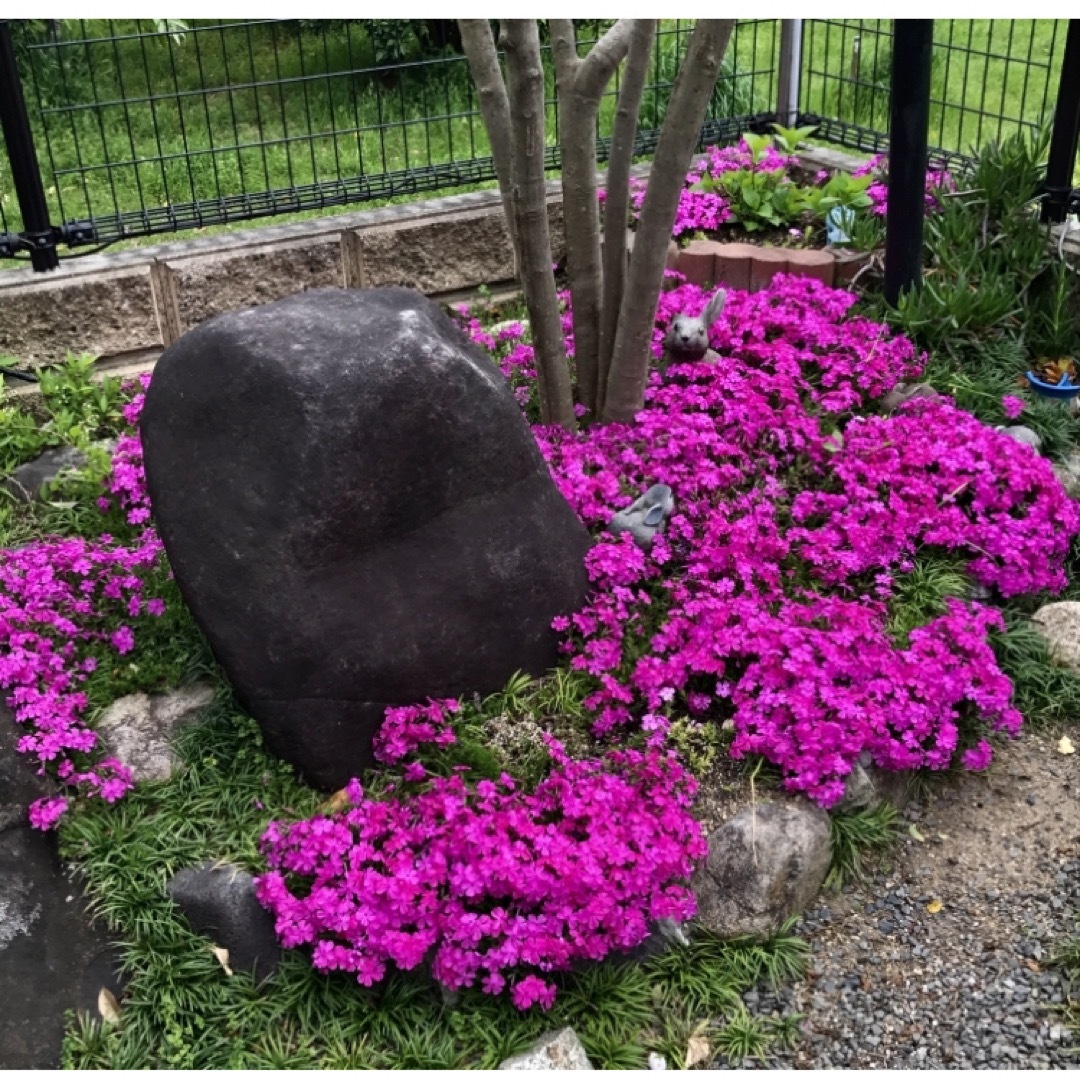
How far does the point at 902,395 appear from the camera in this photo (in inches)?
229

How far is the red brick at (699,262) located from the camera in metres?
6.74

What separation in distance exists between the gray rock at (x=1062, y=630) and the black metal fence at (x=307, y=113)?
3.04m

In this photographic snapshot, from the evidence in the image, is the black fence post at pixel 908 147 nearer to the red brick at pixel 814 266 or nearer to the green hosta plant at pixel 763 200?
the red brick at pixel 814 266

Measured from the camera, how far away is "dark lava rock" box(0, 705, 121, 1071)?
12.0 ft

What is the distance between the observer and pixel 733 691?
4.26 metres

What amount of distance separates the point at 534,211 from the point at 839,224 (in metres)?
2.34

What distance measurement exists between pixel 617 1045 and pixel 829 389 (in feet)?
10.3

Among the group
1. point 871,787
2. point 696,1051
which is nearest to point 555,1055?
point 696,1051

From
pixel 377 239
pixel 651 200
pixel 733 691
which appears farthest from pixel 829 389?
pixel 377 239

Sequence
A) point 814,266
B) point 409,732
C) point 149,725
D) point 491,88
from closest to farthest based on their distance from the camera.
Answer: point 409,732, point 149,725, point 491,88, point 814,266

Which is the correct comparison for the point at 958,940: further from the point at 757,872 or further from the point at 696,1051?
the point at 696,1051

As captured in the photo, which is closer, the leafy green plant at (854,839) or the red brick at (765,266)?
the leafy green plant at (854,839)

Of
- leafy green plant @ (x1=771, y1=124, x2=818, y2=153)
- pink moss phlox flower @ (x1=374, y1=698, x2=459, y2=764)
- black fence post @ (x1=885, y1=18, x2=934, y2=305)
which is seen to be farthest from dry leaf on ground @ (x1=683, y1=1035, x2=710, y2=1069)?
leafy green plant @ (x1=771, y1=124, x2=818, y2=153)

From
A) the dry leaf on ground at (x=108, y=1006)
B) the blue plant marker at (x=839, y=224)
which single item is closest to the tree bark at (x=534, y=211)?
the blue plant marker at (x=839, y=224)
